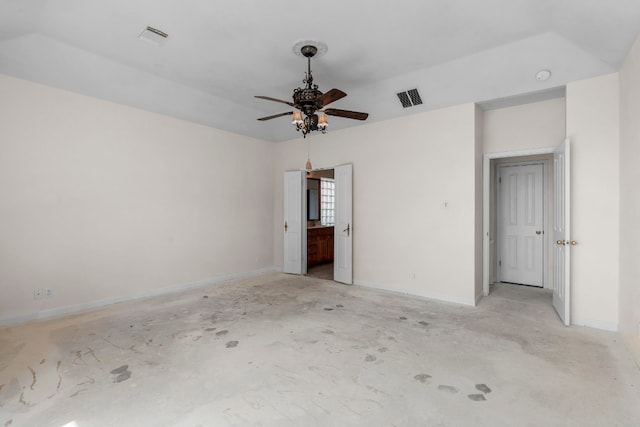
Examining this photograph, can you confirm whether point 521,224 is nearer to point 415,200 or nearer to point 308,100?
point 415,200

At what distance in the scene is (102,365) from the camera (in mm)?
2768

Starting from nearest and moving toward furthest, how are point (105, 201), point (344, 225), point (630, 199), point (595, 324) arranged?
point (630, 199) → point (595, 324) → point (105, 201) → point (344, 225)

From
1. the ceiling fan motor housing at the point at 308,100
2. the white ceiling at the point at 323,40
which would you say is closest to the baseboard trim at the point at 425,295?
the white ceiling at the point at 323,40

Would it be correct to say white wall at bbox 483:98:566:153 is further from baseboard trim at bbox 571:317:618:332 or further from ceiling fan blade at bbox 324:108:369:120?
ceiling fan blade at bbox 324:108:369:120

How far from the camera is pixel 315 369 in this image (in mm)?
2707

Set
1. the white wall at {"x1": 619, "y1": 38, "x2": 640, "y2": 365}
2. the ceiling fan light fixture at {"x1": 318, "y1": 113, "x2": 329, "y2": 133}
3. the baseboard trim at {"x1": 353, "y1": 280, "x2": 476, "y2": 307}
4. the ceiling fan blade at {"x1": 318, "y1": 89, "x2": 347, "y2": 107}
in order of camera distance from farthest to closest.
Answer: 1. the baseboard trim at {"x1": 353, "y1": 280, "x2": 476, "y2": 307}
2. the ceiling fan light fixture at {"x1": 318, "y1": 113, "x2": 329, "y2": 133}
3. the ceiling fan blade at {"x1": 318, "y1": 89, "x2": 347, "y2": 107}
4. the white wall at {"x1": 619, "y1": 38, "x2": 640, "y2": 365}

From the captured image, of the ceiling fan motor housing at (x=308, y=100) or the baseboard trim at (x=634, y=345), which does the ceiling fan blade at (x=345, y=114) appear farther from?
the baseboard trim at (x=634, y=345)

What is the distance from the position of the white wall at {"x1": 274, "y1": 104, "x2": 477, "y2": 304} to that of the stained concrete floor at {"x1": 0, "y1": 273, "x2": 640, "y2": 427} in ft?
2.53

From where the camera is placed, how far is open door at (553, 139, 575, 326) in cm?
362

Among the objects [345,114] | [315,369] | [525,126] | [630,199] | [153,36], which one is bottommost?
[315,369]

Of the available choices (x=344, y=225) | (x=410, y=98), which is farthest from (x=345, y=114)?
(x=344, y=225)

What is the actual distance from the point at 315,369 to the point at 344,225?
3.36m

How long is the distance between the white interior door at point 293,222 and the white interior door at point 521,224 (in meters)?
3.88

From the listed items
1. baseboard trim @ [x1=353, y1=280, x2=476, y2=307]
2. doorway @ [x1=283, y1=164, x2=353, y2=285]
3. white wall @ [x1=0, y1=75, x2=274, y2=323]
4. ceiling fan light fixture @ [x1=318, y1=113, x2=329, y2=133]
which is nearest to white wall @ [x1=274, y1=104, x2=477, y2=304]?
baseboard trim @ [x1=353, y1=280, x2=476, y2=307]
